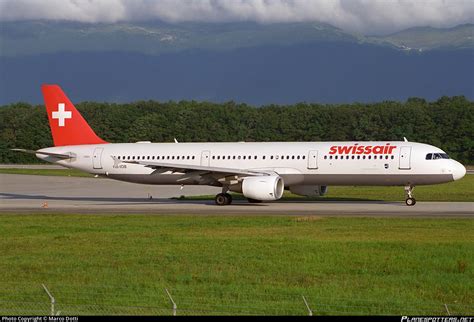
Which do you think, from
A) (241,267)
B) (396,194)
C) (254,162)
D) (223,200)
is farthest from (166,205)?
(241,267)

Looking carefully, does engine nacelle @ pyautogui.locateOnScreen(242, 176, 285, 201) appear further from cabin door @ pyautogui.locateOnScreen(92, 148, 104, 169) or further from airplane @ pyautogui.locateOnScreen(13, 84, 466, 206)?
cabin door @ pyautogui.locateOnScreen(92, 148, 104, 169)

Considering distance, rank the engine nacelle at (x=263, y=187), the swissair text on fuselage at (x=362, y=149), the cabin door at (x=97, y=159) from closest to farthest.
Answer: the engine nacelle at (x=263, y=187), the swissair text on fuselage at (x=362, y=149), the cabin door at (x=97, y=159)

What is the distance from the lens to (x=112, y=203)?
161 feet

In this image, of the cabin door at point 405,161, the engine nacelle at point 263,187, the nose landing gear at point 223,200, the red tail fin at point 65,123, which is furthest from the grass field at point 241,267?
the red tail fin at point 65,123

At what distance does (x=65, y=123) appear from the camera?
169ft

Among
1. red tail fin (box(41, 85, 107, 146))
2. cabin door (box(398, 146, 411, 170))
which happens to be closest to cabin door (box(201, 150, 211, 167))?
red tail fin (box(41, 85, 107, 146))

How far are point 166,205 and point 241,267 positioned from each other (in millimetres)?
24469

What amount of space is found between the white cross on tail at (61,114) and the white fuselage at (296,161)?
5.74 feet

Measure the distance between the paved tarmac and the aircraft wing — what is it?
1.50 meters

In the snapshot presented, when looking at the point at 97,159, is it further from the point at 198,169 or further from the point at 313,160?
the point at 313,160

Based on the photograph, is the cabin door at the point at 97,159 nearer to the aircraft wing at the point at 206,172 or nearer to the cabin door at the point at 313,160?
the aircraft wing at the point at 206,172

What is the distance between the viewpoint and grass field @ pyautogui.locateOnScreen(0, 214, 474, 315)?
1752cm

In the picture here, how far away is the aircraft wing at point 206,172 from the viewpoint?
45.2 m

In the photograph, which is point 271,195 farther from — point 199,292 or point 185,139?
point 185,139
